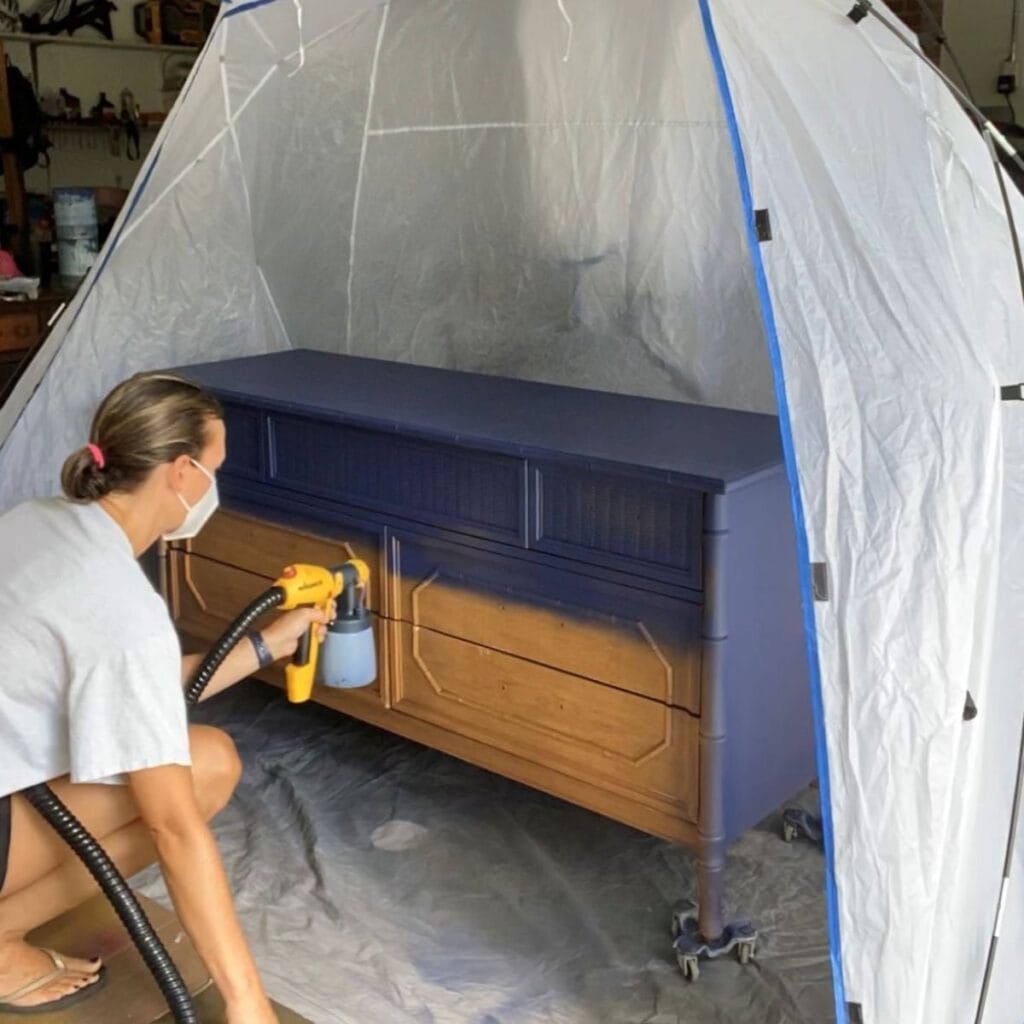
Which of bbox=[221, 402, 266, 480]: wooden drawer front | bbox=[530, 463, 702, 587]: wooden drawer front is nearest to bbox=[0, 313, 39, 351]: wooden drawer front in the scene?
bbox=[221, 402, 266, 480]: wooden drawer front

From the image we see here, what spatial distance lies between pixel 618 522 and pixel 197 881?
838 millimetres

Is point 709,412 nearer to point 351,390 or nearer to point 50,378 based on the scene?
point 351,390

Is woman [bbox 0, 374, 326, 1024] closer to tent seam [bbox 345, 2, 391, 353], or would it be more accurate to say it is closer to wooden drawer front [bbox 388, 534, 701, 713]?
wooden drawer front [bbox 388, 534, 701, 713]

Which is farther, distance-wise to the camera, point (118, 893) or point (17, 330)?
point (17, 330)

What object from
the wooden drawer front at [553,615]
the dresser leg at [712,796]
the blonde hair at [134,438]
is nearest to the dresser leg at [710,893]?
the dresser leg at [712,796]

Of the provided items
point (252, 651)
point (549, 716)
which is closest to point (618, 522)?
point (549, 716)

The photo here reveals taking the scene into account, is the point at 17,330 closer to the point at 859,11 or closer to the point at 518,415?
the point at 518,415

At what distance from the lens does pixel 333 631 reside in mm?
2084

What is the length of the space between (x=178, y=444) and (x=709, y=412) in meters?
1.08

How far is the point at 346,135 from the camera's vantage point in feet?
9.84

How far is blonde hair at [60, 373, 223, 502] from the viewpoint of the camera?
1.59m

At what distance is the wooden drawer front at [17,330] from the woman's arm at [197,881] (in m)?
2.73

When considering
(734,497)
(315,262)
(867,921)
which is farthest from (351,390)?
(867,921)

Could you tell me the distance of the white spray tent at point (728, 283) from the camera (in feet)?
5.24
